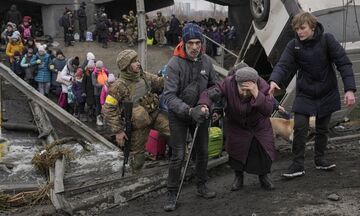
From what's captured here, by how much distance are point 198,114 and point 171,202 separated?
103 centimetres

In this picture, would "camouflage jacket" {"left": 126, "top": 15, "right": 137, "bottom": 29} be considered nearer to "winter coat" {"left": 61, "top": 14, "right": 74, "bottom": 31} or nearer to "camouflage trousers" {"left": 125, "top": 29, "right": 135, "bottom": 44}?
"camouflage trousers" {"left": 125, "top": 29, "right": 135, "bottom": 44}

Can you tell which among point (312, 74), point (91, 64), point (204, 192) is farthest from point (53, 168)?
point (91, 64)

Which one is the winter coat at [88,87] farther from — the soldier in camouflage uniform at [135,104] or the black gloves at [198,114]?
the black gloves at [198,114]

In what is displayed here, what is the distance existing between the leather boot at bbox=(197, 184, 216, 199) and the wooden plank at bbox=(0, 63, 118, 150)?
10.5ft

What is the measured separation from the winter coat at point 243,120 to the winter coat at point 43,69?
27.2 ft

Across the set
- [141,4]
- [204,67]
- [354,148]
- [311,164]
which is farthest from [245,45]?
[204,67]

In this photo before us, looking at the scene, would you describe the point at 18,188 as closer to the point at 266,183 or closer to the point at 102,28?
the point at 266,183

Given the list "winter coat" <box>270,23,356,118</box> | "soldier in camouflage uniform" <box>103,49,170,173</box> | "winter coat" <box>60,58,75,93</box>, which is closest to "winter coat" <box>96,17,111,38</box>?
"winter coat" <box>60,58,75,93</box>

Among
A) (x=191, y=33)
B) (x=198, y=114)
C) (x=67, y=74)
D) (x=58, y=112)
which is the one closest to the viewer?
(x=198, y=114)

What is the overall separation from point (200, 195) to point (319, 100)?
1.68 m

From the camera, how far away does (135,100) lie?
596 centimetres

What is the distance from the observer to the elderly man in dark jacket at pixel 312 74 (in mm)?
5258

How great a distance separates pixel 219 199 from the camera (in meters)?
5.25

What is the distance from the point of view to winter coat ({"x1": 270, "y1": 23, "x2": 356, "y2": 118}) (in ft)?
17.4
